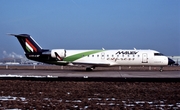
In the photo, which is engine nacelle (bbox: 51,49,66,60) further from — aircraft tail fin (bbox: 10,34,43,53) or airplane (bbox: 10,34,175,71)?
aircraft tail fin (bbox: 10,34,43,53)

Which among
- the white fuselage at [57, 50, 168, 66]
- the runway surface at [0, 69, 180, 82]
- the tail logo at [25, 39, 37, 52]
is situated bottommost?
the runway surface at [0, 69, 180, 82]

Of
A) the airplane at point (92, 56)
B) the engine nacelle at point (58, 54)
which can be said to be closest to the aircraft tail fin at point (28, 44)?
the airplane at point (92, 56)

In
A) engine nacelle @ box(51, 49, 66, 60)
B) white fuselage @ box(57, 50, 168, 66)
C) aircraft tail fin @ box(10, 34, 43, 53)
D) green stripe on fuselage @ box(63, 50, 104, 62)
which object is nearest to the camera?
white fuselage @ box(57, 50, 168, 66)

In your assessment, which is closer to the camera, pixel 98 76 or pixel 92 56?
pixel 98 76

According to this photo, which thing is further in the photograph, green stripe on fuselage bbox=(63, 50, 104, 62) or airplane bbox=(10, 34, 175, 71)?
green stripe on fuselage bbox=(63, 50, 104, 62)

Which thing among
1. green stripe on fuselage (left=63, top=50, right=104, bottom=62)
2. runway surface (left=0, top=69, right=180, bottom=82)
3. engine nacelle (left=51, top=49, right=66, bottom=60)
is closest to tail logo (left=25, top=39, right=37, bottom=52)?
engine nacelle (left=51, top=49, right=66, bottom=60)

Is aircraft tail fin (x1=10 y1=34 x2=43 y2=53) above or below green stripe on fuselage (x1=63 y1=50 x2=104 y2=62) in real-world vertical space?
above

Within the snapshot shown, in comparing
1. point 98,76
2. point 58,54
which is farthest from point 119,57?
point 98,76

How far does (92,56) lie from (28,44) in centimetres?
855

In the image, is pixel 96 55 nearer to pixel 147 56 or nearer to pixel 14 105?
pixel 147 56

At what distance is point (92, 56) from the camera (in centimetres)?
3459

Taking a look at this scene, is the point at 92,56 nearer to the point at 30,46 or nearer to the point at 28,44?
the point at 30,46

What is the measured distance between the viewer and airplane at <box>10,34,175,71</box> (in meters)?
33.3

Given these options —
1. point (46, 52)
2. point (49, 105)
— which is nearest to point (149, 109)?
point (49, 105)
